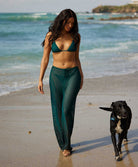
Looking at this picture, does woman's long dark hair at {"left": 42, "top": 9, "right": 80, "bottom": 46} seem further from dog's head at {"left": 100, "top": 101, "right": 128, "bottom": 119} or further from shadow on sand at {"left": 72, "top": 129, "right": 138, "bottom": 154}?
shadow on sand at {"left": 72, "top": 129, "right": 138, "bottom": 154}

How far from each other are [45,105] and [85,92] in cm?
133

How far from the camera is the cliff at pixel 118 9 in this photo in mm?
124188

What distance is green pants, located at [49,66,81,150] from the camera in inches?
152

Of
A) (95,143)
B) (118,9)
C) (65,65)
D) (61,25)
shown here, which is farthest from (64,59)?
(118,9)

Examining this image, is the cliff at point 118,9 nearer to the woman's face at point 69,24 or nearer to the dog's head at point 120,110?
the woman's face at point 69,24

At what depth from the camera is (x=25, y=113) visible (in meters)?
5.75

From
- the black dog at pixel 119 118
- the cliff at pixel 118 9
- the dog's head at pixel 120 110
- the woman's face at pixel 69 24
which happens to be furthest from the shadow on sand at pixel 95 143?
the cliff at pixel 118 9

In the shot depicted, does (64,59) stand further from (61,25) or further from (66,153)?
(66,153)

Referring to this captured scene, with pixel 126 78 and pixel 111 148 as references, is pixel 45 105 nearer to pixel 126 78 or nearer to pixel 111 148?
pixel 111 148

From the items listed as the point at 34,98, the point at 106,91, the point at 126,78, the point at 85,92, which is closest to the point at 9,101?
the point at 34,98

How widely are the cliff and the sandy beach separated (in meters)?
121

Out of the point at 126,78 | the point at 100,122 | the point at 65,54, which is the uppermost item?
the point at 65,54

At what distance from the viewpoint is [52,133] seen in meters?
4.71

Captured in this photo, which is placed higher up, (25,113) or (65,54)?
(65,54)
